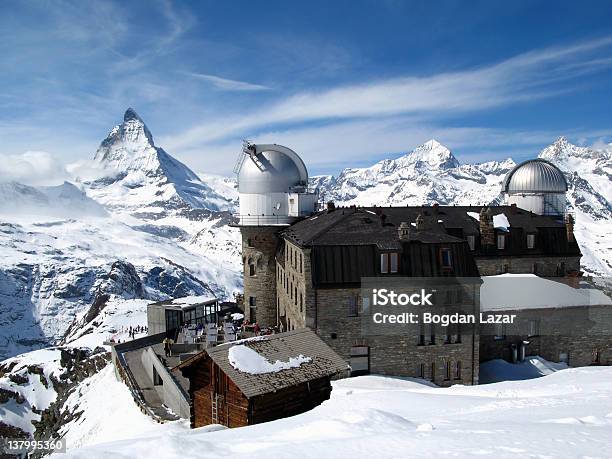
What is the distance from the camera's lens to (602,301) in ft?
106

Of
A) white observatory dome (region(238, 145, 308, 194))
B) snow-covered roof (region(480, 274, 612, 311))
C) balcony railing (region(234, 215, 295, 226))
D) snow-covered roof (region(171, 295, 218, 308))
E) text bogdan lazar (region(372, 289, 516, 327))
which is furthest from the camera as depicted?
snow-covered roof (region(171, 295, 218, 308))

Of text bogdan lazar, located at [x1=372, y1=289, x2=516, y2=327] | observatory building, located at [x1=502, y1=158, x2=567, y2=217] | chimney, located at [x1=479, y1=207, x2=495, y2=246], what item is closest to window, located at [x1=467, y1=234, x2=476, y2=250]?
chimney, located at [x1=479, y1=207, x2=495, y2=246]

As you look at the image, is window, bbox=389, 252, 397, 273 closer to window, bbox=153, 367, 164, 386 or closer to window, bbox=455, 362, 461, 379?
window, bbox=455, 362, 461, 379

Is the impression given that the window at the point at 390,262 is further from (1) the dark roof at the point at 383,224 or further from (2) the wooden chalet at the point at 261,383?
(2) the wooden chalet at the point at 261,383

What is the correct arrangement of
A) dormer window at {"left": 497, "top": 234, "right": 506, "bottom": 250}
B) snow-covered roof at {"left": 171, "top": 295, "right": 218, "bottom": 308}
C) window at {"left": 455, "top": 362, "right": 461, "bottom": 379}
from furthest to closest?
1. snow-covered roof at {"left": 171, "top": 295, "right": 218, "bottom": 308}
2. dormer window at {"left": 497, "top": 234, "right": 506, "bottom": 250}
3. window at {"left": 455, "top": 362, "right": 461, "bottom": 379}

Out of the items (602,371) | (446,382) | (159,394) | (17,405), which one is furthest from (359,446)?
(17,405)

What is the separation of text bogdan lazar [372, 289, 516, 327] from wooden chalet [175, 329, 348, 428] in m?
6.91

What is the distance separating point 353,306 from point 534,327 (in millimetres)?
12269

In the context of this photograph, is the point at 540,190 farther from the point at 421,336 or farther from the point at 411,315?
the point at 411,315

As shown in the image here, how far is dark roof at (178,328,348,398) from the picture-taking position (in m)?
17.5

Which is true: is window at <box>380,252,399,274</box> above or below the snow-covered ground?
above

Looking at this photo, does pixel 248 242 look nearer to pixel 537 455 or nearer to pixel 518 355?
pixel 518 355

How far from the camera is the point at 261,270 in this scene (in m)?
39.2

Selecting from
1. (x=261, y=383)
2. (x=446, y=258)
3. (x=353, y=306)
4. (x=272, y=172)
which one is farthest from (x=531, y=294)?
(x=261, y=383)
